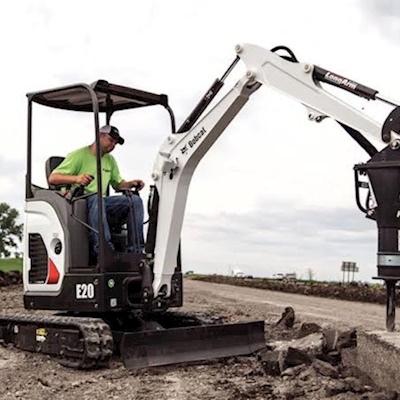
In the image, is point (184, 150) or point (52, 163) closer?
point (184, 150)

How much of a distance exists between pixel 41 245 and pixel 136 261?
1018 millimetres

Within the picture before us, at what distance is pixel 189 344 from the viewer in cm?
784

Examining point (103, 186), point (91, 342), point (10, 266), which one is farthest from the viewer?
point (10, 266)

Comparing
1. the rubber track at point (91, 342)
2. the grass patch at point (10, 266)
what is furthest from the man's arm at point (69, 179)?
the grass patch at point (10, 266)

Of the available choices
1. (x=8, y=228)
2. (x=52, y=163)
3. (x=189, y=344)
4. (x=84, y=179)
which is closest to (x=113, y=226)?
(x=84, y=179)

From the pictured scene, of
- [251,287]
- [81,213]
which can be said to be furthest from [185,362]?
[251,287]

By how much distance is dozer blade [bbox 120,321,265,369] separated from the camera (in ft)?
24.2

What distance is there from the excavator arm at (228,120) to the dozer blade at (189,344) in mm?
597

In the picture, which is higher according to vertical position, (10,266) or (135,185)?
(135,185)

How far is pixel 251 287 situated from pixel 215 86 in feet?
40.6

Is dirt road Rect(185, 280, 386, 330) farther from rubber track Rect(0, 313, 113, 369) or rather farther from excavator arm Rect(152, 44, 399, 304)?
rubber track Rect(0, 313, 113, 369)

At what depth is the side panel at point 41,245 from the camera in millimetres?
8188

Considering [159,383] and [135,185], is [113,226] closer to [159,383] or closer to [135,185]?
[135,185]

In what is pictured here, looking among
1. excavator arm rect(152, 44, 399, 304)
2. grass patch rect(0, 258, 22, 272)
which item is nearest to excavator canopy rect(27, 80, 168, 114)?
excavator arm rect(152, 44, 399, 304)
